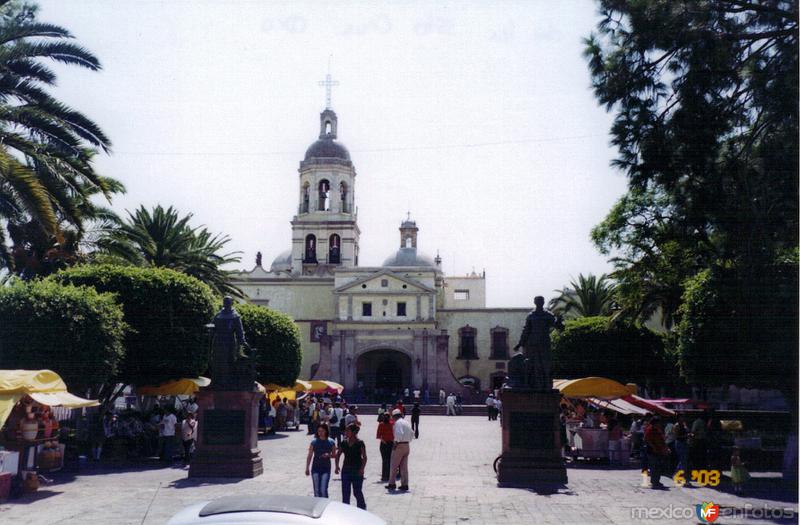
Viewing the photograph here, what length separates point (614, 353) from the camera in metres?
32.7

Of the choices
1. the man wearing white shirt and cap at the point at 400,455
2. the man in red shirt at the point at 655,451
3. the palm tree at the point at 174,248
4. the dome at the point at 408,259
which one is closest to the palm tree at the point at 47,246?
the palm tree at the point at 174,248

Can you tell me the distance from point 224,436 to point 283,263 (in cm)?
5781

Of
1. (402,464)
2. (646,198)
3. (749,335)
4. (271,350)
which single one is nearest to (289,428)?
(271,350)

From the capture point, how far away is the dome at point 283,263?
235ft

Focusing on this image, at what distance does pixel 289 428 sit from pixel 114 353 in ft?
48.2

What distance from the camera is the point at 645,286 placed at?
27469mm

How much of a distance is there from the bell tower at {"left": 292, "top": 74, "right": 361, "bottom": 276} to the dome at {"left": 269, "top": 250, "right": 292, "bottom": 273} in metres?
4.93

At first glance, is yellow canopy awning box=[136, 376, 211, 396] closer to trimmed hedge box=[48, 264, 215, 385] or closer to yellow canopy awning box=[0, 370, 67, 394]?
trimmed hedge box=[48, 264, 215, 385]

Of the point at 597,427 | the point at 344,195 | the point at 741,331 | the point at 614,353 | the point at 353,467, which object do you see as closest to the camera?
the point at 353,467

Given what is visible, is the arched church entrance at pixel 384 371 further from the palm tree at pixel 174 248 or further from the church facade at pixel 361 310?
the palm tree at pixel 174 248

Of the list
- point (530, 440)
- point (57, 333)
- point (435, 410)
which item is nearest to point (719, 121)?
point (530, 440)

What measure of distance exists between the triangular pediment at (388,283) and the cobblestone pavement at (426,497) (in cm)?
4123

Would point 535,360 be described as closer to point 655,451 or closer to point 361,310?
point 655,451

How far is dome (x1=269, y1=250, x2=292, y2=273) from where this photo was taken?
71688mm
